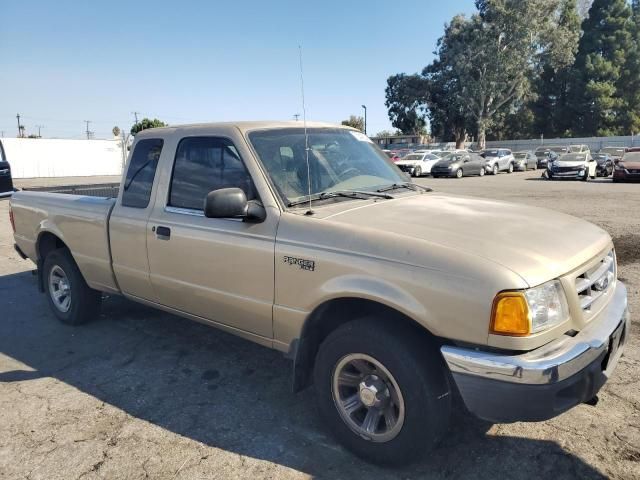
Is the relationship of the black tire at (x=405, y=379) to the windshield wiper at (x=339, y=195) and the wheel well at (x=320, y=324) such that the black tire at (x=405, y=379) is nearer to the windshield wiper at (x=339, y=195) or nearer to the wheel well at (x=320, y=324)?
the wheel well at (x=320, y=324)

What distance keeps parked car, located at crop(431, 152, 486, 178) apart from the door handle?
27.9 meters

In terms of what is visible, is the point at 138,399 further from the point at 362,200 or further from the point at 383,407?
the point at 362,200

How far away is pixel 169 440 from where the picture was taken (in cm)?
304

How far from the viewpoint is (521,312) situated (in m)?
2.22

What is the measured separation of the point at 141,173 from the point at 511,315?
3159mm

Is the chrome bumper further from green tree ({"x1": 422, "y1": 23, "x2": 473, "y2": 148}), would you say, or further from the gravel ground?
green tree ({"x1": 422, "y1": 23, "x2": 473, "y2": 148})

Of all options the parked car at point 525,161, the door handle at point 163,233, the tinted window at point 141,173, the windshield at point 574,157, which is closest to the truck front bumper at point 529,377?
the door handle at point 163,233

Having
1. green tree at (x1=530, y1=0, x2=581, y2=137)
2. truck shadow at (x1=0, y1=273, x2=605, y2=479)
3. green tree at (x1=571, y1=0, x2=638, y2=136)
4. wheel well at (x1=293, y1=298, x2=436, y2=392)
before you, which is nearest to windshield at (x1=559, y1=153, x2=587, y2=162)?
truck shadow at (x1=0, y1=273, x2=605, y2=479)

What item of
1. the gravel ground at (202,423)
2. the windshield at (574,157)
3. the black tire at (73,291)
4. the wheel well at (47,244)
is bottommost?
the gravel ground at (202,423)

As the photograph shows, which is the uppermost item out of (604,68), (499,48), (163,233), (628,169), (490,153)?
(499,48)

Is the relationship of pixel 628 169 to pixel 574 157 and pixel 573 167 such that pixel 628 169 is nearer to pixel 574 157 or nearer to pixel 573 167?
pixel 573 167

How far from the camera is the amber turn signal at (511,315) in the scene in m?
2.22

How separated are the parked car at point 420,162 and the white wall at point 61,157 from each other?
25052 millimetres

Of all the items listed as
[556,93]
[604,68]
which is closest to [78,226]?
[604,68]
